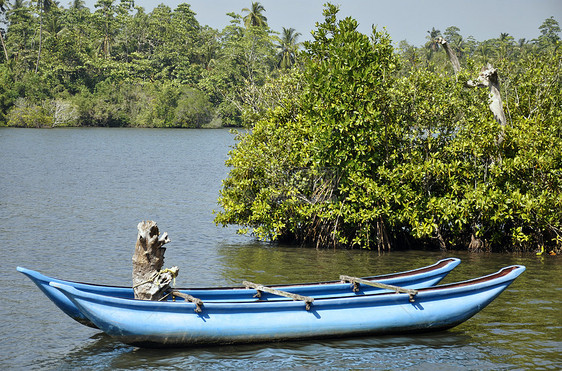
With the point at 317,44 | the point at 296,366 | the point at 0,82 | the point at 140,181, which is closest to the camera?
the point at 296,366

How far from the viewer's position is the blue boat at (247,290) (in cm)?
1159

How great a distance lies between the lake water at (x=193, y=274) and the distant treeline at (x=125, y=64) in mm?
62034

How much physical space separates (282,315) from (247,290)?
1344 millimetres

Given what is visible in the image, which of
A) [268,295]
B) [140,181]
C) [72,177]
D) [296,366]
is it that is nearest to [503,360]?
[296,366]

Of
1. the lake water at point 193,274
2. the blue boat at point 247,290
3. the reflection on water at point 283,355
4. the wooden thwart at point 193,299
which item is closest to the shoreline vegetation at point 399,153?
the lake water at point 193,274

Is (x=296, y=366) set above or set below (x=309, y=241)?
below

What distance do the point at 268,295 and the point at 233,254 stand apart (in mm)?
7961

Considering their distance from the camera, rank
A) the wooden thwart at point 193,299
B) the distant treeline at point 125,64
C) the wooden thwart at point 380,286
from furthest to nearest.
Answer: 1. the distant treeline at point 125,64
2. the wooden thwart at point 380,286
3. the wooden thwart at point 193,299

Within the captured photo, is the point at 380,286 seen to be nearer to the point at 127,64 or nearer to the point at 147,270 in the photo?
the point at 147,270

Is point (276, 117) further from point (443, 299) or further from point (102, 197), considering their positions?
point (102, 197)

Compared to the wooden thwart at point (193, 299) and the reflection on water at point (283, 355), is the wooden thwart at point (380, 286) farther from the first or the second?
the wooden thwart at point (193, 299)

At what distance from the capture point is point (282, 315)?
39.7 feet

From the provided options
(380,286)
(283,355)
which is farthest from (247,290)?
(380,286)

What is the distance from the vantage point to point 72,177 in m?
42.6
